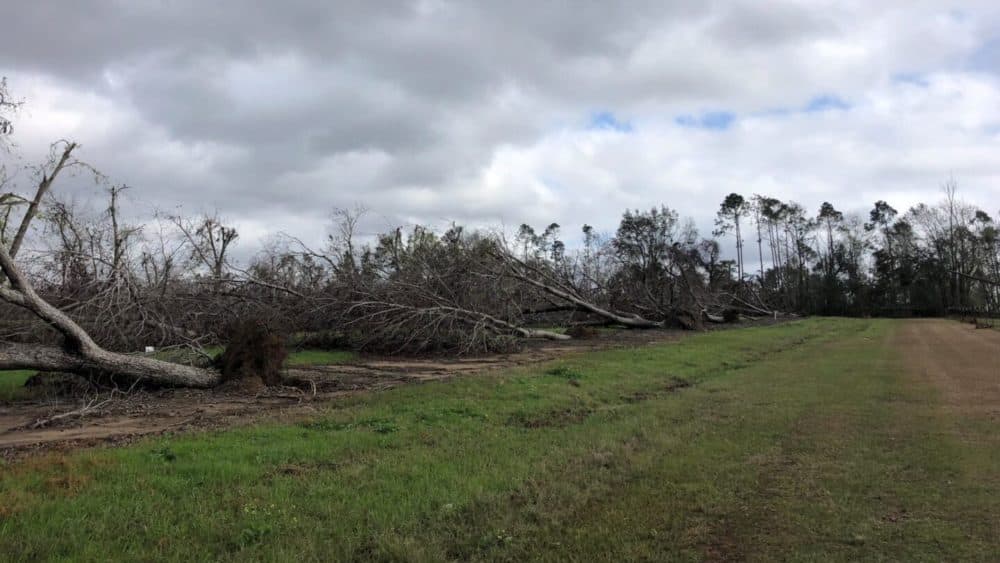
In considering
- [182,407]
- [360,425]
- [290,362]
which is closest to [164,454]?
[360,425]

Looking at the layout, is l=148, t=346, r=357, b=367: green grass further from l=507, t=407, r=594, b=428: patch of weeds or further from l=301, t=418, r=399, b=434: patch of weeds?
l=507, t=407, r=594, b=428: patch of weeds

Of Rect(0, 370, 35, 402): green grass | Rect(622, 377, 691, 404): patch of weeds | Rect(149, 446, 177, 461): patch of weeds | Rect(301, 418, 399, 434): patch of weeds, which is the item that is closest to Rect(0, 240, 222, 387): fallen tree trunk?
Rect(0, 370, 35, 402): green grass

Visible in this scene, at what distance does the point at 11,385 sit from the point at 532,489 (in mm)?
12478

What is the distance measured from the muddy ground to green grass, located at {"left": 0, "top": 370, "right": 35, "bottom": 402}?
64 centimetres

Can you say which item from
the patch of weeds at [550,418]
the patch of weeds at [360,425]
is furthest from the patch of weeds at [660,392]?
the patch of weeds at [360,425]

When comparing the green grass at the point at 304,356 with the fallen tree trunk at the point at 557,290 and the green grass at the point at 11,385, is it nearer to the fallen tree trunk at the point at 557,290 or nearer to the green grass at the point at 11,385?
the green grass at the point at 11,385

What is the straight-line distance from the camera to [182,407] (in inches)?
409

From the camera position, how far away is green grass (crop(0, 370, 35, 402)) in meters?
11.6

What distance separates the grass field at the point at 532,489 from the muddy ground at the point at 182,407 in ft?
4.12

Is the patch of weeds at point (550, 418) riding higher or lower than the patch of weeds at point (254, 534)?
lower

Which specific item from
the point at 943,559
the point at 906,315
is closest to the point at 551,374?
the point at 943,559

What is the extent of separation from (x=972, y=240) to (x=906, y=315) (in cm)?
1007

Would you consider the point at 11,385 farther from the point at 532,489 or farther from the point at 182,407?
the point at 532,489

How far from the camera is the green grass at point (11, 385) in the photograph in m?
11.6
